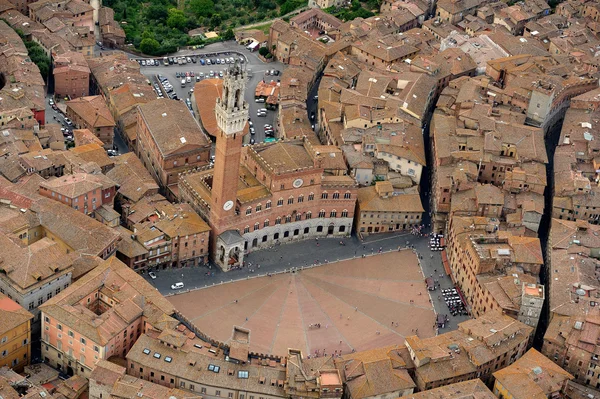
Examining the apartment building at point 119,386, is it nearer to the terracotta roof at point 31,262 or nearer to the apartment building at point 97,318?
the apartment building at point 97,318

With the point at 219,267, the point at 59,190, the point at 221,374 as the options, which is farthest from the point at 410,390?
the point at 59,190

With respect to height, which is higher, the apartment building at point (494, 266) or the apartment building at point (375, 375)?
the apartment building at point (494, 266)

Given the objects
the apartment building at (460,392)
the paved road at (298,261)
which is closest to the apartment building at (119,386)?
the paved road at (298,261)

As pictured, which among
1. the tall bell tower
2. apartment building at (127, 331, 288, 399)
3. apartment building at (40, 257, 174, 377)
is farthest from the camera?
the tall bell tower

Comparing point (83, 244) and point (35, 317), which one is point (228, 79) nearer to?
point (83, 244)

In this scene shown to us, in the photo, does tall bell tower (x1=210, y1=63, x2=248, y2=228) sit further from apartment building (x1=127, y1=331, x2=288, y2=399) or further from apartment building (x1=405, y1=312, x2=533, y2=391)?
apartment building (x1=405, y1=312, x2=533, y2=391)

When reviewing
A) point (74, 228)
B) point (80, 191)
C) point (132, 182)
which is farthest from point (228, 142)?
point (74, 228)

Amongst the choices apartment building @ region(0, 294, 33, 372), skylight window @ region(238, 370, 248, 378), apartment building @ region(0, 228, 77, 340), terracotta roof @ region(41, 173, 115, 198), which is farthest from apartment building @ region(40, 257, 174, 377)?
terracotta roof @ region(41, 173, 115, 198)
